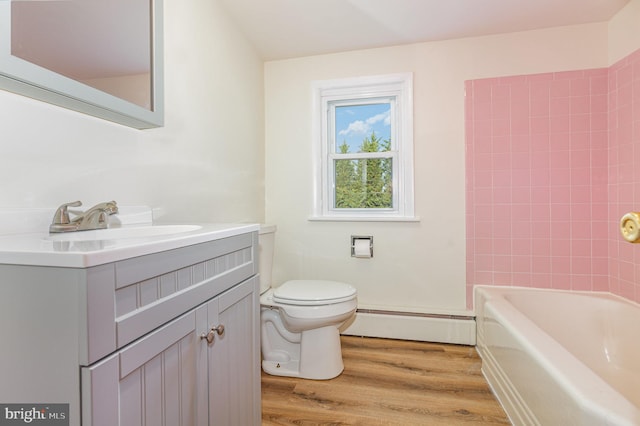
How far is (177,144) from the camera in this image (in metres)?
1.48

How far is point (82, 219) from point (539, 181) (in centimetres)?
243

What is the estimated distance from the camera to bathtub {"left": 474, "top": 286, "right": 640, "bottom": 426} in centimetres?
86

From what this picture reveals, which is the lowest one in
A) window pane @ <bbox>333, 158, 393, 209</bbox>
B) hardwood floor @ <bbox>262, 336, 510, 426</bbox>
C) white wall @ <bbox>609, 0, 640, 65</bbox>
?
hardwood floor @ <bbox>262, 336, 510, 426</bbox>

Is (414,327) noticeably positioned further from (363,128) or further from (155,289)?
(155,289)

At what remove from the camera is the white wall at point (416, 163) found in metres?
2.10

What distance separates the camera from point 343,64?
2354 mm

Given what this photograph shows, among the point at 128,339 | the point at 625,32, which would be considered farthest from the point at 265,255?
the point at 625,32

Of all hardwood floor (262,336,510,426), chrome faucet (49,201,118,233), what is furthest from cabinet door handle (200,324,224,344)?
hardwood floor (262,336,510,426)

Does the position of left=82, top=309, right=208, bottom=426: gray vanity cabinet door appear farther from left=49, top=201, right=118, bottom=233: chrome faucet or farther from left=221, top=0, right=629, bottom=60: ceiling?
left=221, top=0, right=629, bottom=60: ceiling

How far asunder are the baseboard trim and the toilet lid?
557mm

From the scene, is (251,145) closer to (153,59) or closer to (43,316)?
(153,59)

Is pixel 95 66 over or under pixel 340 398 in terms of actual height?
over

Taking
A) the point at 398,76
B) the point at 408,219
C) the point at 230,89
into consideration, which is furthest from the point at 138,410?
the point at 398,76

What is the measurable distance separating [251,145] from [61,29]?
134 centimetres
